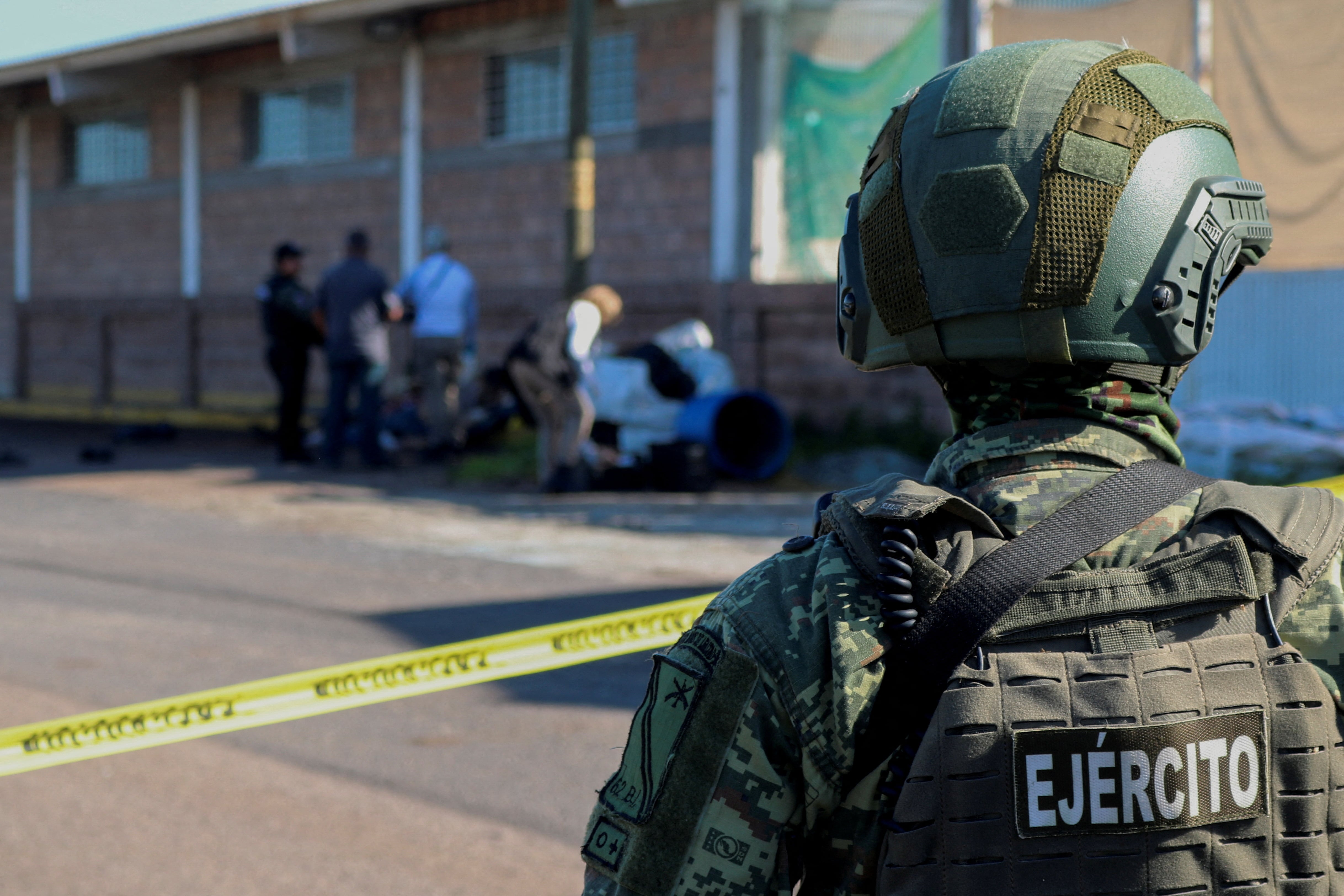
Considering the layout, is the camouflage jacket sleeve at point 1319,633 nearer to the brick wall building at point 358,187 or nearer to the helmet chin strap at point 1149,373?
the helmet chin strap at point 1149,373

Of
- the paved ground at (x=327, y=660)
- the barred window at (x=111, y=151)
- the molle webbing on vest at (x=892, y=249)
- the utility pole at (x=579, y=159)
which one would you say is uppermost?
the barred window at (x=111, y=151)

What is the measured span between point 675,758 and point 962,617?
0.29 meters

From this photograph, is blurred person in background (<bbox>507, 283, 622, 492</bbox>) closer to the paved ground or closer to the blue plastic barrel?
the paved ground

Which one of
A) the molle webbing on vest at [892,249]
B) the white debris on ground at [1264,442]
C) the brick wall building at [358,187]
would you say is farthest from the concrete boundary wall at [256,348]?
the molle webbing on vest at [892,249]

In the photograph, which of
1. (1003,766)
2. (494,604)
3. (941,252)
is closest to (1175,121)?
(941,252)

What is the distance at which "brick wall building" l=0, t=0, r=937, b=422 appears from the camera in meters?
14.2

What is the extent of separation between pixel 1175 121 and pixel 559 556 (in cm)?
691

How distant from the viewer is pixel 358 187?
17469 millimetres

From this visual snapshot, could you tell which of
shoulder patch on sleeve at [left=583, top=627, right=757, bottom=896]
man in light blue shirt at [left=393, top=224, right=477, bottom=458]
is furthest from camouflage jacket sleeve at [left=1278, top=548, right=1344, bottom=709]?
man in light blue shirt at [left=393, top=224, right=477, bottom=458]

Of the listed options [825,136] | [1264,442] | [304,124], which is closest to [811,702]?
[1264,442]

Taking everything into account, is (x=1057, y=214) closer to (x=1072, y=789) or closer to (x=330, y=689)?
(x=1072, y=789)

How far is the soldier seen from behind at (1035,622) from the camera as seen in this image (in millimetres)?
1277

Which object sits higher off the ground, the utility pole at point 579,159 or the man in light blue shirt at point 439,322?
the utility pole at point 579,159

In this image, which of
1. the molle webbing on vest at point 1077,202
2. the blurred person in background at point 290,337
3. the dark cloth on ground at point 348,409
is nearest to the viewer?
the molle webbing on vest at point 1077,202
